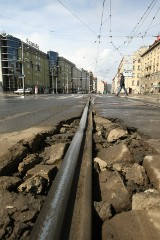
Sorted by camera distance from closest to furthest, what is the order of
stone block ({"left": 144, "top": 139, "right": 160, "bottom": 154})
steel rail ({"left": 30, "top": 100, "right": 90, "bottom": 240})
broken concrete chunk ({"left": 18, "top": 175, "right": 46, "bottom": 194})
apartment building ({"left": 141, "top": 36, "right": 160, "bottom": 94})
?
steel rail ({"left": 30, "top": 100, "right": 90, "bottom": 240}) → broken concrete chunk ({"left": 18, "top": 175, "right": 46, "bottom": 194}) → stone block ({"left": 144, "top": 139, "right": 160, "bottom": 154}) → apartment building ({"left": 141, "top": 36, "right": 160, "bottom": 94})

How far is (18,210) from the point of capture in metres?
2.18

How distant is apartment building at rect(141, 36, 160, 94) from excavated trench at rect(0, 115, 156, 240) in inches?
2155

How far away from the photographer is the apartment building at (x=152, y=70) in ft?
198

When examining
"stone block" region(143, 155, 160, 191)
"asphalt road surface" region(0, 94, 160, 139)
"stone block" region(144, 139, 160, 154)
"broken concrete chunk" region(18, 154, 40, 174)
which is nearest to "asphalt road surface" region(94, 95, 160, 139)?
"asphalt road surface" region(0, 94, 160, 139)

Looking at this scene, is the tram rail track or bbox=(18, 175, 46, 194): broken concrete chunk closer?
the tram rail track

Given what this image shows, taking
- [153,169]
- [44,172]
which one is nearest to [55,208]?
[44,172]

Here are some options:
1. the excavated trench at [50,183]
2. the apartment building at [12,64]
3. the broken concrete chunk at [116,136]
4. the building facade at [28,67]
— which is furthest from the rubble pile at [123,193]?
the apartment building at [12,64]

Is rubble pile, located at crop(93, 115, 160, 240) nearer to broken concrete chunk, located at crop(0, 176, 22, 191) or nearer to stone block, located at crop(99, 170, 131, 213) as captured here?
stone block, located at crop(99, 170, 131, 213)

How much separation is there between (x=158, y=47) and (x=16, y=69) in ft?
137

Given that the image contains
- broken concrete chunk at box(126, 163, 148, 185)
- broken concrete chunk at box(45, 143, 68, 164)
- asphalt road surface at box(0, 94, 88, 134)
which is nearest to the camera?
broken concrete chunk at box(126, 163, 148, 185)

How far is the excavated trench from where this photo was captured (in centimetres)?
207

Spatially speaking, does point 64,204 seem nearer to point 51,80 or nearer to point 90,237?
point 90,237

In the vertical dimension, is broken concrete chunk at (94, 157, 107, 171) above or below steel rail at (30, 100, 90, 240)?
below

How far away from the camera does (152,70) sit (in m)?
66.4
